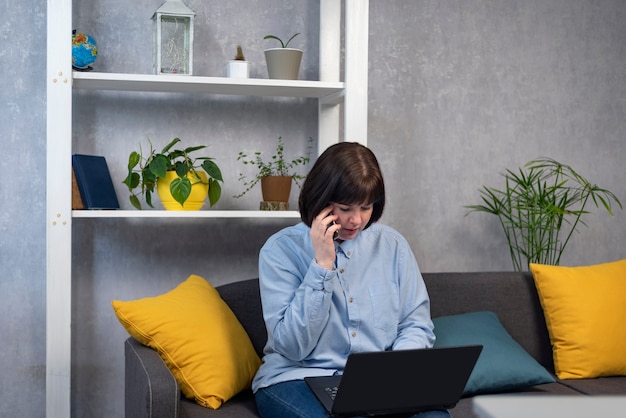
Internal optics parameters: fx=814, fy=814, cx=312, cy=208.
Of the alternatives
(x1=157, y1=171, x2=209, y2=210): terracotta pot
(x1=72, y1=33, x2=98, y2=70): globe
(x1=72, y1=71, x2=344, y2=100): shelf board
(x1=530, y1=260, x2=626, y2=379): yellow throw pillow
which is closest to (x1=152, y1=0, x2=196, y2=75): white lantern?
(x1=72, y1=71, x2=344, y2=100): shelf board

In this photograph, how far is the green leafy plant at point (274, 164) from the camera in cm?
322

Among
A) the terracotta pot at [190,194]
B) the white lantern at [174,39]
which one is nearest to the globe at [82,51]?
the white lantern at [174,39]

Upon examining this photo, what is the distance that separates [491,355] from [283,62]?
4.26 ft

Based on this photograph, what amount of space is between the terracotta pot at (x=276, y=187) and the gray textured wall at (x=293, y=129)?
240 mm

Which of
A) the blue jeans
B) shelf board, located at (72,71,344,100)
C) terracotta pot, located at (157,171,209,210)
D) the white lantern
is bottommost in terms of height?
the blue jeans

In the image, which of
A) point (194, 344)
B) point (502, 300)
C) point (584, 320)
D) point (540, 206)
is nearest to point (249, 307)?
point (194, 344)

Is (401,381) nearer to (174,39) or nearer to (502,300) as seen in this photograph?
(502,300)

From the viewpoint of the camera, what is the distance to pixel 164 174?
2852mm

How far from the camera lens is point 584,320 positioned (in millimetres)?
Answer: 2969

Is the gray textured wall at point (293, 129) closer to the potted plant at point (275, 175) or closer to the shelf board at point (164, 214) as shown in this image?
the potted plant at point (275, 175)

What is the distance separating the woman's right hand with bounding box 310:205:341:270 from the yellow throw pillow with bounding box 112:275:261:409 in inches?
19.0

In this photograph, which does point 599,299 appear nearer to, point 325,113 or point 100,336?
point 325,113

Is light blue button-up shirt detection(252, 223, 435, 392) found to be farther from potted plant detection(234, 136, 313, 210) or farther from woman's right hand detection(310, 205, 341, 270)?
potted plant detection(234, 136, 313, 210)

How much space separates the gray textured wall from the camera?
3080mm
